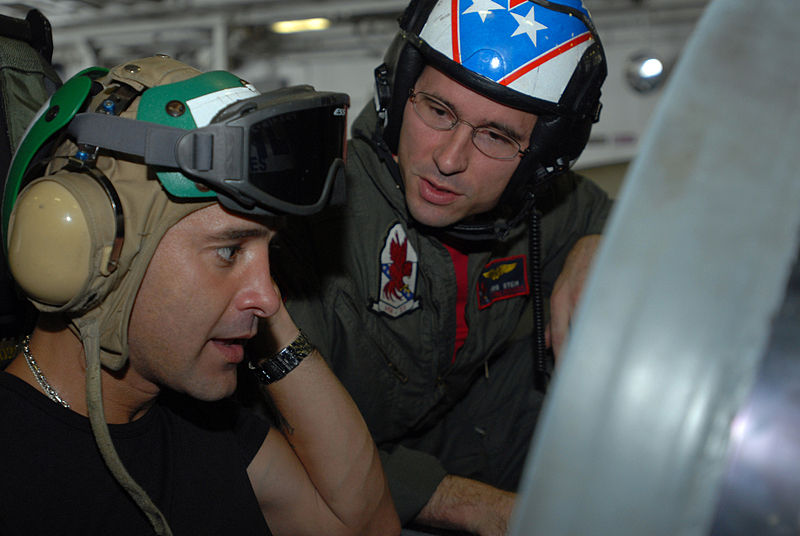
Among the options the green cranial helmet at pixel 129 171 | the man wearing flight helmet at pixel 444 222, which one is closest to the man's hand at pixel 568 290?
the man wearing flight helmet at pixel 444 222

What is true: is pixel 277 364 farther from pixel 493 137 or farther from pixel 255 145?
pixel 493 137

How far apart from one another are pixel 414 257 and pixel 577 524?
1.26 m

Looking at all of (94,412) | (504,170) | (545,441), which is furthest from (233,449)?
(545,441)

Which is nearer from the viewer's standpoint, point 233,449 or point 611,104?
point 233,449

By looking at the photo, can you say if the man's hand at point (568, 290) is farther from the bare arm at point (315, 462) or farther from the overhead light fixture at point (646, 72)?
the overhead light fixture at point (646, 72)

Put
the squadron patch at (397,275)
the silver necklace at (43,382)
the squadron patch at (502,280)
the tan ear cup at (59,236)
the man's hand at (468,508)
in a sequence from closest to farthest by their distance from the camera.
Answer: the tan ear cup at (59,236) < the silver necklace at (43,382) < the man's hand at (468,508) < the squadron patch at (397,275) < the squadron patch at (502,280)

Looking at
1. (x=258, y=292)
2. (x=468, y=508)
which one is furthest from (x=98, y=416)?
(x=468, y=508)

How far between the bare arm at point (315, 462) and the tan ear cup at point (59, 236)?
1.34 feet

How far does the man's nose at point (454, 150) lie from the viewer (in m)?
1.38

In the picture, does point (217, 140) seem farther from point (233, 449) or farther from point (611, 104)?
point (611, 104)

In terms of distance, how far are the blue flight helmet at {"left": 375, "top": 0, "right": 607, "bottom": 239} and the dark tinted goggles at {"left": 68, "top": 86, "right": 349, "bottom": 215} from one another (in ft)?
1.39

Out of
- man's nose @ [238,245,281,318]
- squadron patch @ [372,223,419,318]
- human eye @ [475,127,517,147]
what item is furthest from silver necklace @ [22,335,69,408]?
human eye @ [475,127,517,147]

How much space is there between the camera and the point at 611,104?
21.2 feet

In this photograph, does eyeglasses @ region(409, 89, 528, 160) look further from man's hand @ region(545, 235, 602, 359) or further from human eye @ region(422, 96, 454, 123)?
man's hand @ region(545, 235, 602, 359)
